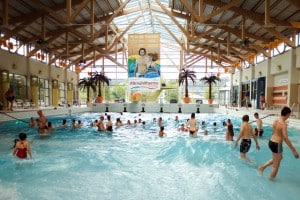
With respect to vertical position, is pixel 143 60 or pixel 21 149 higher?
pixel 143 60

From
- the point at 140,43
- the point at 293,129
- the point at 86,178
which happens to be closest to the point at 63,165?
the point at 86,178

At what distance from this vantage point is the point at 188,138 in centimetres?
968

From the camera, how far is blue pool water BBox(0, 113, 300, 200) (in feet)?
14.0

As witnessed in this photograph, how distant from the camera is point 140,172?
5469 millimetres

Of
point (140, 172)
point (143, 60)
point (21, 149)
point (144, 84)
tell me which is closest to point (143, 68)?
point (143, 60)

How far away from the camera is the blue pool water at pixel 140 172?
427 centimetres

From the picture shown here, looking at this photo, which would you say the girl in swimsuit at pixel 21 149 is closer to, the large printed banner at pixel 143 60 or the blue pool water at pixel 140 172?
the blue pool water at pixel 140 172

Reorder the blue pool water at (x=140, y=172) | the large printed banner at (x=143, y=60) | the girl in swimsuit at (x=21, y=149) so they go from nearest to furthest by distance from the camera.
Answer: the blue pool water at (x=140, y=172), the girl in swimsuit at (x=21, y=149), the large printed banner at (x=143, y=60)

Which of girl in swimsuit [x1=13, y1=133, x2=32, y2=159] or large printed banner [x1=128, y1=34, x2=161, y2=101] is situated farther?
large printed banner [x1=128, y1=34, x2=161, y2=101]

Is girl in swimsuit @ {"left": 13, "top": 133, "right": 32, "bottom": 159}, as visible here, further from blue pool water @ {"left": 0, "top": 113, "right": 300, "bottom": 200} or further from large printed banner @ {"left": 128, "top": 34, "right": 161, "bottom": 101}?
large printed banner @ {"left": 128, "top": 34, "right": 161, "bottom": 101}

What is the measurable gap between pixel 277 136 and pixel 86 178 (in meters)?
3.45

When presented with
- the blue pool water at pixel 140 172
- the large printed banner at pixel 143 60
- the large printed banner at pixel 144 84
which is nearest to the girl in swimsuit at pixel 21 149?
the blue pool water at pixel 140 172

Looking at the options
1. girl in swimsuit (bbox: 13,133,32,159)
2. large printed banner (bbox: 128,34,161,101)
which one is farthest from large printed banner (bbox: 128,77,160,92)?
girl in swimsuit (bbox: 13,133,32,159)

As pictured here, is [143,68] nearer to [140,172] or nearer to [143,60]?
[143,60]
